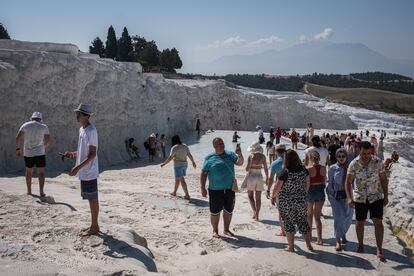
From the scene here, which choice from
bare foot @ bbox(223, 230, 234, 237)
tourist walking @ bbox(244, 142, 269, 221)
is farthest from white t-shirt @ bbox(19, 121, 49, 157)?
tourist walking @ bbox(244, 142, 269, 221)

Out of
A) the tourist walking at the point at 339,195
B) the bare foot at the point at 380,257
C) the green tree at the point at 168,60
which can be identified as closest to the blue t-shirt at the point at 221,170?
the tourist walking at the point at 339,195

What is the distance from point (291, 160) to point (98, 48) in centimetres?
4852

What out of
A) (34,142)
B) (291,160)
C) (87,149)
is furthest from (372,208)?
(34,142)

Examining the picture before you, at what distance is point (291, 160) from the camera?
6.29 m

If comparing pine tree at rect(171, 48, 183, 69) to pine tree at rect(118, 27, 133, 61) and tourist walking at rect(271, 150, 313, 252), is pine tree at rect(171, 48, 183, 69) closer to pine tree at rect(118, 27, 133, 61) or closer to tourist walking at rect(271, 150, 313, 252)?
pine tree at rect(118, 27, 133, 61)

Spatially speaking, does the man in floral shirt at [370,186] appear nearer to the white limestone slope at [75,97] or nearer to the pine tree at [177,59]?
the white limestone slope at [75,97]

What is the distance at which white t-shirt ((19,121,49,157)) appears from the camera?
7.81 m

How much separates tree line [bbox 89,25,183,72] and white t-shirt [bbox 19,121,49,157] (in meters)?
42.9

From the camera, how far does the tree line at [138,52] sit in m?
51.8

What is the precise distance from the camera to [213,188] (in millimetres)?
7027

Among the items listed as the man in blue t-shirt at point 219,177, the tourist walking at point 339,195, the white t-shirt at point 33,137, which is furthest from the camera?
the white t-shirt at point 33,137

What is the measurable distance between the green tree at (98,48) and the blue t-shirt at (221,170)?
46588mm

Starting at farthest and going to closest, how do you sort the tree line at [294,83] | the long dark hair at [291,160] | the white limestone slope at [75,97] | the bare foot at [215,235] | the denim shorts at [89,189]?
the tree line at [294,83], the white limestone slope at [75,97], the bare foot at [215,235], the long dark hair at [291,160], the denim shorts at [89,189]

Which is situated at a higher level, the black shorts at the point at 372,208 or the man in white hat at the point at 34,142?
the man in white hat at the point at 34,142
